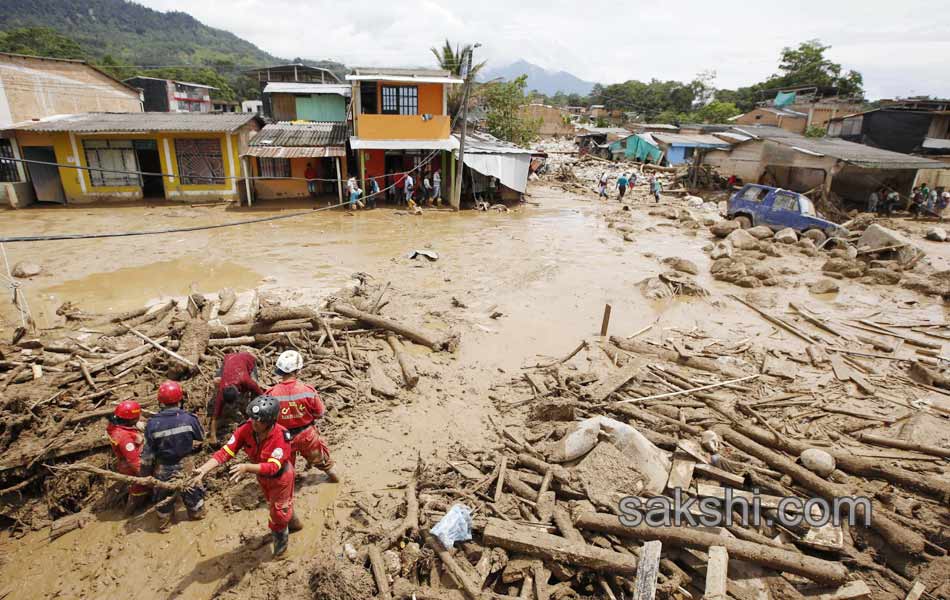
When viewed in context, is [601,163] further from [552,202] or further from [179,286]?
[179,286]

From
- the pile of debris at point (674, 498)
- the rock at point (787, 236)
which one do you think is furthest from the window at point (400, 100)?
the pile of debris at point (674, 498)

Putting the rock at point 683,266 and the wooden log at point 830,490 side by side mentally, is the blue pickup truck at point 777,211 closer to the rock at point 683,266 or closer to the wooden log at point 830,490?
the rock at point 683,266

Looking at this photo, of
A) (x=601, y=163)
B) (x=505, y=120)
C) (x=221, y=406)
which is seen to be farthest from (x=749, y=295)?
(x=601, y=163)

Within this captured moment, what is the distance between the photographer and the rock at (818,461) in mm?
4668

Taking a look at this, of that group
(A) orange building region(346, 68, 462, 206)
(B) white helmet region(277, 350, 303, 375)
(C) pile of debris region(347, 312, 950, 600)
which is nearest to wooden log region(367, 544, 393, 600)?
(C) pile of debris region(347, 312, 950, 600)

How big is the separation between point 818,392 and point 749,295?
202 inches

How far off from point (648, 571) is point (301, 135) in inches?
916

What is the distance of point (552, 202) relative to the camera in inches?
942

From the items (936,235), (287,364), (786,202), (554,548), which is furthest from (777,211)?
(287,364)

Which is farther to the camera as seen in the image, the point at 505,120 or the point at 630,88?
the point at 630,88

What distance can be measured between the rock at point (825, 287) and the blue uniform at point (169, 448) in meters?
13.1

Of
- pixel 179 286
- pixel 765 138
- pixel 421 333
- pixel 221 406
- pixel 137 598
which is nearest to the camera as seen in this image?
pixel 137 598

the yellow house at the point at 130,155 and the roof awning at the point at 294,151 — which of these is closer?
the yellow house at the point at 130,155

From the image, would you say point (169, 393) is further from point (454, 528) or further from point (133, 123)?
point (133, 123)
